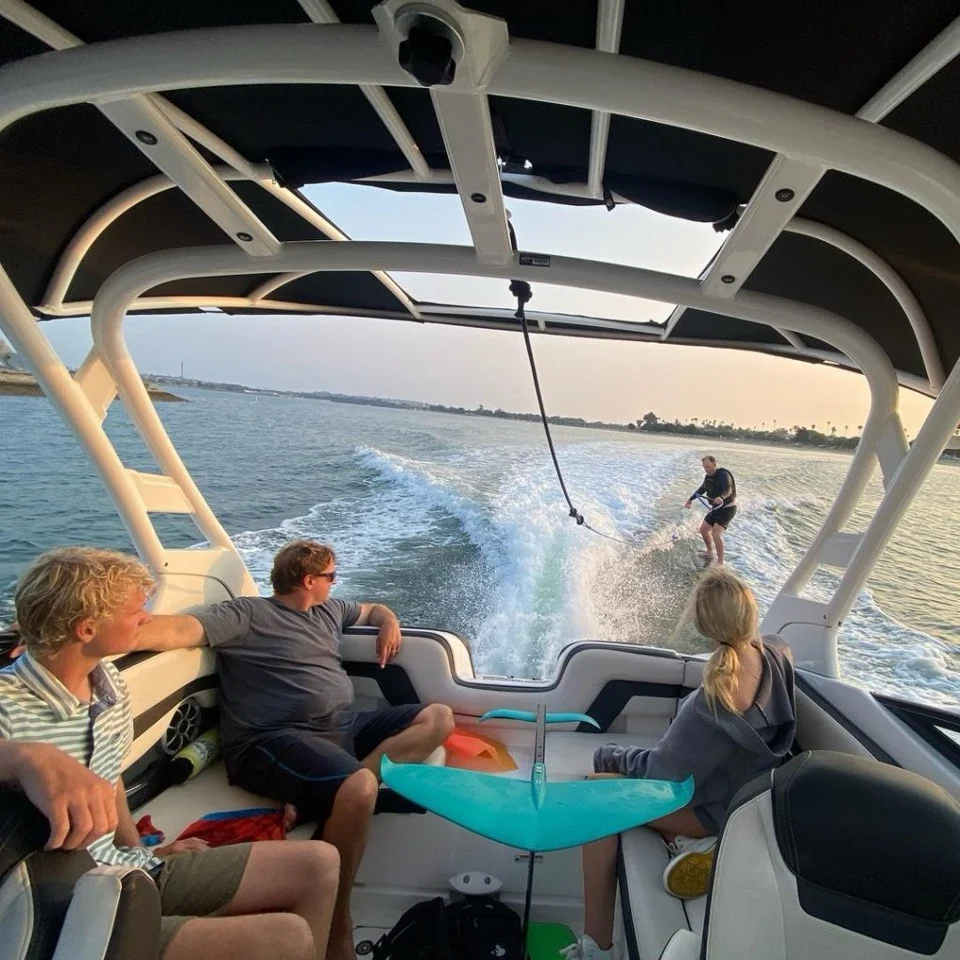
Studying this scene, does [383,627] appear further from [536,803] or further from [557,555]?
[557,555]

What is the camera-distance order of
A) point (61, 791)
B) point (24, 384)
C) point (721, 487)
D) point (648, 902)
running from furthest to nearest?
point (24, 384), point (721, 487), point (648, 902), point (61, 791)

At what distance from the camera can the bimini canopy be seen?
1018mm

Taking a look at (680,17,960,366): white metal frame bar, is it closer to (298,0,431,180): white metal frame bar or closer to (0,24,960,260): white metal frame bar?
(0,24,960,260): white metal frame bar

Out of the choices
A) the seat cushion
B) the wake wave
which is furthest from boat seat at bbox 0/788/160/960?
the wake wave

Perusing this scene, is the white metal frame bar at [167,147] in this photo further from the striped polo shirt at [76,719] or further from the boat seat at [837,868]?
the boat seat at [837,868]

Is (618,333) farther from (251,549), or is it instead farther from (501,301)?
(251,549)

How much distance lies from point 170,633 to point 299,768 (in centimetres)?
57

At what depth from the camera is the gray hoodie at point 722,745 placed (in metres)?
1.70

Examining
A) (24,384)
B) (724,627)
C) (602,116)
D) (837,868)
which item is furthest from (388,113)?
(24,384)

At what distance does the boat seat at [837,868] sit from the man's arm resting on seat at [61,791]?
36.5 inches

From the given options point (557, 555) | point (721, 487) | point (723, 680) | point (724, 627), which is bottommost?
point (723, 680)

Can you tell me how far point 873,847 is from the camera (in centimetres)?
90

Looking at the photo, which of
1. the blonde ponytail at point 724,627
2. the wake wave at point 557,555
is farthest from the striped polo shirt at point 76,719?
the wake wave at point 557,555

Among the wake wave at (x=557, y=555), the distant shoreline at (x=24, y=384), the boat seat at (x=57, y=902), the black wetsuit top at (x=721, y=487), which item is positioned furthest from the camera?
the black wetsuit top at (x=721, y=487)
